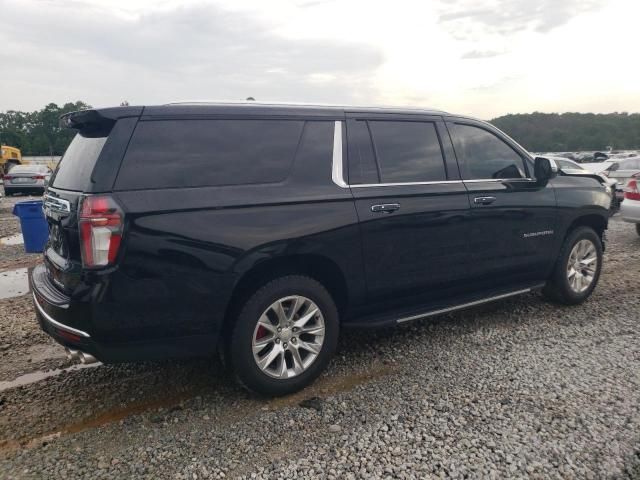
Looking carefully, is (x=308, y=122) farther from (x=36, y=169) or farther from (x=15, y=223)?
(x=36, y=169)

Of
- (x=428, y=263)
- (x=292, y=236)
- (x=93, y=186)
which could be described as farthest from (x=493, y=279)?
(x=93, y=186)

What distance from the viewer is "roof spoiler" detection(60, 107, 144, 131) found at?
2.81 meters

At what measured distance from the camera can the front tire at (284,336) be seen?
10.1ft

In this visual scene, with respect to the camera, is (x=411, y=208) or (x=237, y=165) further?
(x=411, y=208)

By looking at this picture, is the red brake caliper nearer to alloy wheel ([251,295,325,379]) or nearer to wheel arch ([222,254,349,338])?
alloy wheel ([251,295,325,379])

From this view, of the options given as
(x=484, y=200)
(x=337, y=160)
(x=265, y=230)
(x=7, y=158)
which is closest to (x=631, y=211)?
(x=484, y=200)

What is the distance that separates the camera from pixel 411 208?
3695 mm

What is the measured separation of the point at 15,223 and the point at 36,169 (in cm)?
865

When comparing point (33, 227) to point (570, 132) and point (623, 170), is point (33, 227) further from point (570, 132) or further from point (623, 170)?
point (570, 132)

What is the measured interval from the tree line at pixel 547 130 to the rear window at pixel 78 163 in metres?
62.7

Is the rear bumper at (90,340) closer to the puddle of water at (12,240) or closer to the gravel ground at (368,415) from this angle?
the gravel ground at (368,415)

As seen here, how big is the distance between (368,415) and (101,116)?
2361 mm

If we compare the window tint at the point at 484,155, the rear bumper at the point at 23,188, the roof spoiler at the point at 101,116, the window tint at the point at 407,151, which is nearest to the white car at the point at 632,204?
the window tint at the point at 484,155

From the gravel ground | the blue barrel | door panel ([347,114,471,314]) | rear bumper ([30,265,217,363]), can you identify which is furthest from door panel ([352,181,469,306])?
the blue barrel
